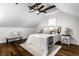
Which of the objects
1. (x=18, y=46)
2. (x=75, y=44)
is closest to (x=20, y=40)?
(x=18, y=46)

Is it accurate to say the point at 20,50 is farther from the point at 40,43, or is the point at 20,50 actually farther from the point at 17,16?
the point at 17,16

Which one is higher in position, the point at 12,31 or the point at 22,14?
the point at 22,14

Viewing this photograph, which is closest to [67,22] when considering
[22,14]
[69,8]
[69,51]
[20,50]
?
[69,8]

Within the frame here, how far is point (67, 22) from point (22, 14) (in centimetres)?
66

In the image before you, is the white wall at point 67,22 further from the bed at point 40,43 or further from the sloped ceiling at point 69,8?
the bed at point 40,43

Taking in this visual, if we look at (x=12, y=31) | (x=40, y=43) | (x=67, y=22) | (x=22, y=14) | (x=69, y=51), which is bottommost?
(x=69, y=51)

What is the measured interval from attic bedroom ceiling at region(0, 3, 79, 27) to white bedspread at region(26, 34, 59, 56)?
18 centimetres

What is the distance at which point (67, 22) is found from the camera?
1181 mm

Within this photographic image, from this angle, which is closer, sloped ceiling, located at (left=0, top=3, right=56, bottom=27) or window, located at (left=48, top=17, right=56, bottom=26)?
sloped ceiling, located at (left=0, top=3, right=56, bottom=27)

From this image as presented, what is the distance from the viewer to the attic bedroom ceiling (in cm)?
112

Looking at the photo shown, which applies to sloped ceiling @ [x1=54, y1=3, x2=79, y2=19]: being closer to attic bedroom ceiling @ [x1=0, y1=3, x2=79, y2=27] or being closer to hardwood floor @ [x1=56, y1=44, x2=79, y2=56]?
attic bedroom ceiling @ [x1=0, y1=3, x2=79, y2=27]

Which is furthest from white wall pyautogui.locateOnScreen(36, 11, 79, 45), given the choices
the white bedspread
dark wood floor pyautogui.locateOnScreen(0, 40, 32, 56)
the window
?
dark wood floor pyautogui.locateOnScreen(0, 40, 32, 56)

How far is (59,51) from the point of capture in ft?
3.85

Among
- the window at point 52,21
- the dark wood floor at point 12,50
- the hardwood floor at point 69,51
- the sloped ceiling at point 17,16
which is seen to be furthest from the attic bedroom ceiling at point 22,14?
the hardwood floor at point 69,51
